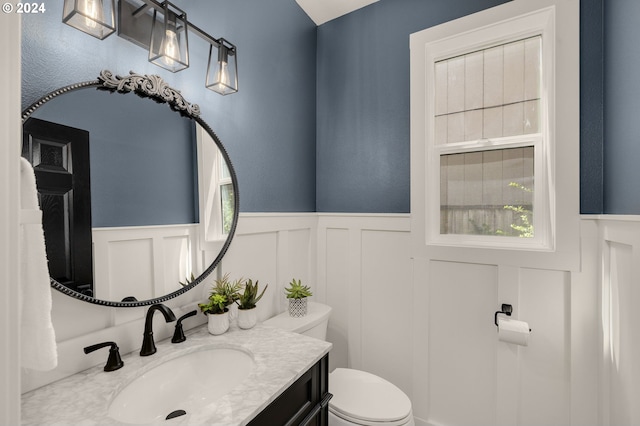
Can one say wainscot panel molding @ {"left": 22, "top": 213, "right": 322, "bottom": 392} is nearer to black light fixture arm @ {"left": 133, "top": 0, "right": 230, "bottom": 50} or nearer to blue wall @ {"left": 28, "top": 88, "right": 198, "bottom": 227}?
blue wall @ {"left": 28, "top": 88, "right": 198, "bottom": 227}

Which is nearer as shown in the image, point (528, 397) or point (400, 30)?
point (528, 397)

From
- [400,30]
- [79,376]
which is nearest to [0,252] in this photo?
[79,376]

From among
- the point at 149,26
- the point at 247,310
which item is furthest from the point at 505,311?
the point at 149,26

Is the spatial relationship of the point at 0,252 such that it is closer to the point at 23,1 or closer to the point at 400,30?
the point at 23,1

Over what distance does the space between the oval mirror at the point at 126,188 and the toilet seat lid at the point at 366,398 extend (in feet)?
2.94

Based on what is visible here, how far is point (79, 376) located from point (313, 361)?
29.3 inches

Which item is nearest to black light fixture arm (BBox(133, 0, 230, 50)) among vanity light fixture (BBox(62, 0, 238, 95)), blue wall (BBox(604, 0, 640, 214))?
vanity light fixture (BBox(62, 0, 238, 95))

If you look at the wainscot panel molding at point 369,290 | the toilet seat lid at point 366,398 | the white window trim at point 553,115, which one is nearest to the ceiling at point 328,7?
the white window trim at point 553,115

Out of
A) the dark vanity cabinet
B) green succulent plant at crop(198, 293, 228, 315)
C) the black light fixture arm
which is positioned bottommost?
the dark vanity cabinet

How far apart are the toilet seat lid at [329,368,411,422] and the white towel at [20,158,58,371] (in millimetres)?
1163

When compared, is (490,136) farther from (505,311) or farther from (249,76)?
(249,76)

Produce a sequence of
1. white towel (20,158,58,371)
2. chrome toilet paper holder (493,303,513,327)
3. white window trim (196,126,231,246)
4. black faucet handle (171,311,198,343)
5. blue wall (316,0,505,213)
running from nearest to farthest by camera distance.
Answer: white towel (20,158,58,371)
black faucet handle (171,311,198,343)
white window trim (196,126,231,246)
chrome toilet paper holder (493,303,513,327)
blue wall (316,0,505,213)

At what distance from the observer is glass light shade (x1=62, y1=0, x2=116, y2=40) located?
2.86 ft

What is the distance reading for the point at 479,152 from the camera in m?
1.73
